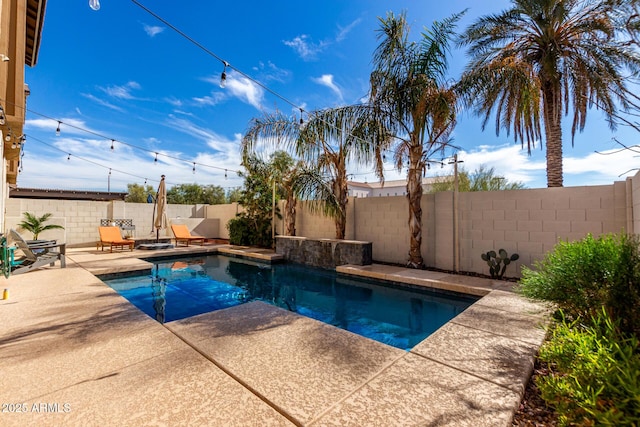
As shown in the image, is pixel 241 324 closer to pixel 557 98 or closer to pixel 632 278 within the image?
pixel 632 278

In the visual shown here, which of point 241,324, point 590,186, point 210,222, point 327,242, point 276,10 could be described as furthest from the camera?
point 210,222

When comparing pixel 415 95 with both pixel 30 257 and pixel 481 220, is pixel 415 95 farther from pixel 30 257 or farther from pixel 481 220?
pixel 30 257

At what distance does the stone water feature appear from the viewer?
746 cm

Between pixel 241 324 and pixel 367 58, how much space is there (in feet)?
24.0

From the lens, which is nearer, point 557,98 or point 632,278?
point 632,278

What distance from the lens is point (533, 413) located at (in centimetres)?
176

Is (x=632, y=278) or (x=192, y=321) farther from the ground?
(x=632, y=278)

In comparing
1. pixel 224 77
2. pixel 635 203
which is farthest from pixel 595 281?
pixel 224 77

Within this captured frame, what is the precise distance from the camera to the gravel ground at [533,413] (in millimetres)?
1656

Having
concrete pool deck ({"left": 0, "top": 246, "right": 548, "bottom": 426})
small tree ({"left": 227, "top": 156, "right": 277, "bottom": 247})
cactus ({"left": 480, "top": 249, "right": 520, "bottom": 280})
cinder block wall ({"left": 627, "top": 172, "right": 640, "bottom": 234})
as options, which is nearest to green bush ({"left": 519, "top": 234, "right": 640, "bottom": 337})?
concrete pool deck ({"left": 0, "top": 246, "right": 548, "bottom": 426})

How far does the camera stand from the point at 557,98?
6.59 meters

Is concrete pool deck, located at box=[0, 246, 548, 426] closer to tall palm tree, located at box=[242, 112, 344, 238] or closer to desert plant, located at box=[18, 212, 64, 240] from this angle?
tall palm tree, located at box=[242, 112, 344, 238]

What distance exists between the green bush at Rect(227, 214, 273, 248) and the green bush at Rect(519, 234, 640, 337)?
32.2 ft

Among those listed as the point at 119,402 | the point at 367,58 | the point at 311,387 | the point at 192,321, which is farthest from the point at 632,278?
the point at 367,58
